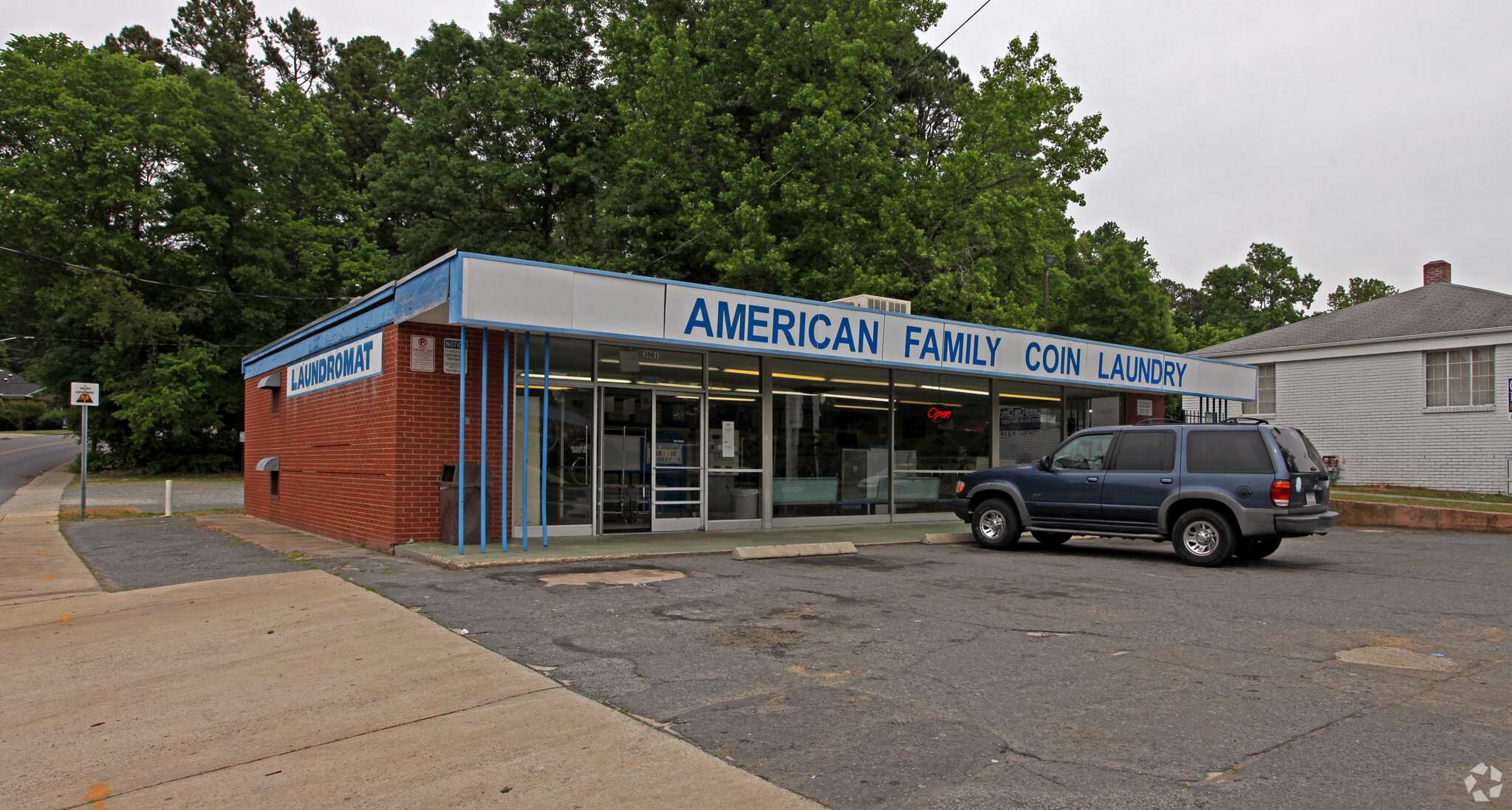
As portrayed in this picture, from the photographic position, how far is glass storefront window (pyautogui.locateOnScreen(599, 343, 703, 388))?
1301 centimetres

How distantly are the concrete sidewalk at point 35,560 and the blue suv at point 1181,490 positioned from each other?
11.4m

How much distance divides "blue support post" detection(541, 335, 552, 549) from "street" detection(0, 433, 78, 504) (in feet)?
Result: 65.6

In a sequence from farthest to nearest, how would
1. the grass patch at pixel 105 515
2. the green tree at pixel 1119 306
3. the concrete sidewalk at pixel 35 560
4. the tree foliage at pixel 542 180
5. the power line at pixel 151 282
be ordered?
1. the green tree at pixel 1119 306
2. the power line at pixel 151 282
3. the tree foliage at pixel 542 180
4. the grass patch at pixel 105 515
5. the concrete sidewalk at pixel 35 560

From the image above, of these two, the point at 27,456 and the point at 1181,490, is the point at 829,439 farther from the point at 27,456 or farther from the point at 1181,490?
the point at 27,456

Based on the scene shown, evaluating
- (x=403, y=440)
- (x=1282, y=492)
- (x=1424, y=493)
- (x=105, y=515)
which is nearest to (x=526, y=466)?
(x=403, y=440)

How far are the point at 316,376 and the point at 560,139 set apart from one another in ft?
67.7

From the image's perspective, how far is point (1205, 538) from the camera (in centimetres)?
1140

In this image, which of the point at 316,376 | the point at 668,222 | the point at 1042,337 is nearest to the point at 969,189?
the point at 668,222

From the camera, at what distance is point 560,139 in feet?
109

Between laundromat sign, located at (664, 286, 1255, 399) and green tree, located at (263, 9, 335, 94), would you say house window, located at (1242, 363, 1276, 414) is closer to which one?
laundromat sign, located at (664, 286, 1255, 399)

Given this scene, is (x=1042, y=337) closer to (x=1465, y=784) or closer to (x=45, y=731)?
(x=1465, y=784)

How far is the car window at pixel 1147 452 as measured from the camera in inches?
464

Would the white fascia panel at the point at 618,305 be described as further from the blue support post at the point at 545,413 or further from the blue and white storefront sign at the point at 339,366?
the blue and white storefront sign at the point at 339,366

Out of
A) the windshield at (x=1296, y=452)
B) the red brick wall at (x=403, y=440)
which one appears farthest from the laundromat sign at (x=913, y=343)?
the windshield at (x=1296, y=452)
